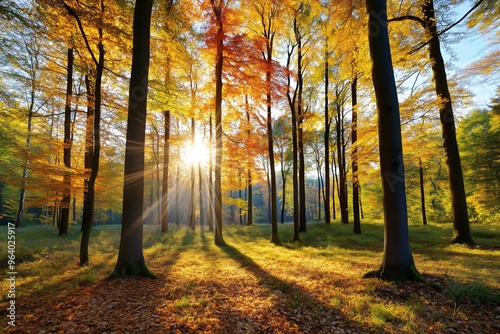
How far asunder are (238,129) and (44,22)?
33.3ft

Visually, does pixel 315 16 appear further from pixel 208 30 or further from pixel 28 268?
pixel 28 268

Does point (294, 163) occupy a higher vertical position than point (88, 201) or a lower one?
higher

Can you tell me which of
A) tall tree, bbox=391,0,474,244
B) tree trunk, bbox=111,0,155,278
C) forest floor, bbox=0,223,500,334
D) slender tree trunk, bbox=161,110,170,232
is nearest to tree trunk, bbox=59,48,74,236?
forest floor, bbox=0,223,500,334

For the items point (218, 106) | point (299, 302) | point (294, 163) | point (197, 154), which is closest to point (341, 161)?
point (294, 163)

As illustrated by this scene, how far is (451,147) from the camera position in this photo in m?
9.52

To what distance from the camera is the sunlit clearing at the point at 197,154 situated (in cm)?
1891

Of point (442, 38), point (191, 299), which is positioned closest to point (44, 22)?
point (191, 299)

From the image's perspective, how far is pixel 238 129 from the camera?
1503 cm

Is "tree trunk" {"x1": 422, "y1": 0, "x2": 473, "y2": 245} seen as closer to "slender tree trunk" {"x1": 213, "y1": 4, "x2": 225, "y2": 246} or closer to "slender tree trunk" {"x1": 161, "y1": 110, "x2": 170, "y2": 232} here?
"slender tree trunk" {"x1": 213, "y1": 4, "x2": 225, "y2": 246}

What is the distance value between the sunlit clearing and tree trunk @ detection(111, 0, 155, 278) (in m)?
12.2

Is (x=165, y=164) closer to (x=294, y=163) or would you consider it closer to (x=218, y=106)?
(x=218, y=106)

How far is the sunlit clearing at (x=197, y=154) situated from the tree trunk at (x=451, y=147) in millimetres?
14800

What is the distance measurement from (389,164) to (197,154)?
17716 millimetres

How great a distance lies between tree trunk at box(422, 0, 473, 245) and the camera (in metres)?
9.12
